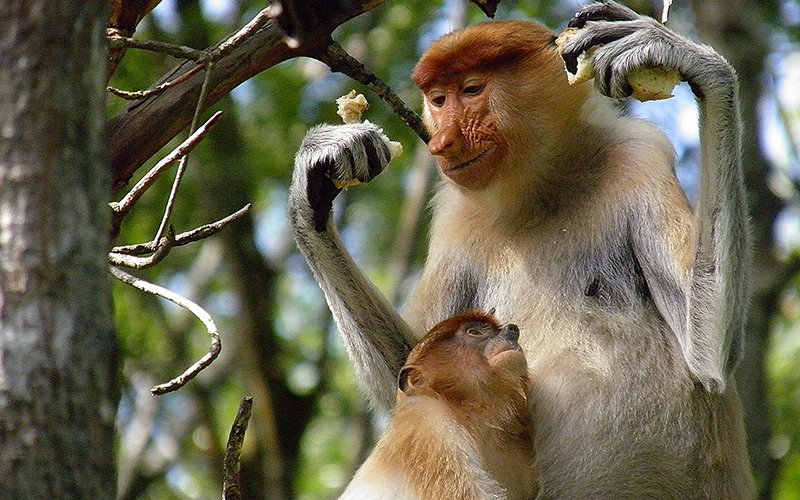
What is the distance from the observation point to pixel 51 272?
6.56 ft

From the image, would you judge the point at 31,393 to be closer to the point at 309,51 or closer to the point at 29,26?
the point at 29,26

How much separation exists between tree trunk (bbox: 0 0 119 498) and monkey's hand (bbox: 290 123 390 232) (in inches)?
96.7

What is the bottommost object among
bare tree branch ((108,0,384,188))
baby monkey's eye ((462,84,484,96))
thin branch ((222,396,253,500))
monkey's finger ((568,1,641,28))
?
thin branch ((222,396,253,500))

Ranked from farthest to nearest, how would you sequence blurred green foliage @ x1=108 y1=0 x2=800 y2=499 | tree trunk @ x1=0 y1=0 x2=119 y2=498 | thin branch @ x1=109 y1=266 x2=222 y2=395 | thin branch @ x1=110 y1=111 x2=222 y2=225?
blurred green foliage @ x1=108 y1=0 x2=800 y2=499 → thin branch @ x1=109 y1=266 x2=222 y2=395 → thin branch @ x1=110 y1=111 x2=222 y2=225 → tree trunk @ x1=0 y1=0 x2=119 y2=498

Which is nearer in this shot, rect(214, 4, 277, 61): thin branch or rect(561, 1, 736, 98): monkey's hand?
rect(214, 4, 277, 61): thin branch

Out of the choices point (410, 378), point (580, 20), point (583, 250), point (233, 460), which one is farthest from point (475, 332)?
point (233, 460)

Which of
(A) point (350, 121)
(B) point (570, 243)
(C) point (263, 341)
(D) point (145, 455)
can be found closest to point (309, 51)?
(A) point (350, 121)

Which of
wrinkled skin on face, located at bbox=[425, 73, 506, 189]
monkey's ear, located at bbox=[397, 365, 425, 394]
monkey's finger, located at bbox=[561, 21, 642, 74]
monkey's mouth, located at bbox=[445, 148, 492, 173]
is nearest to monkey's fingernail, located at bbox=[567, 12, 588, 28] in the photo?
monkey's finger, located at bbox=[561, 21, 642, 74]

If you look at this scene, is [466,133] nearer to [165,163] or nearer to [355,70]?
[355,70]

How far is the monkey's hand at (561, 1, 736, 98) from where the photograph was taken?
412cm

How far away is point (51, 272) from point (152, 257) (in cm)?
172

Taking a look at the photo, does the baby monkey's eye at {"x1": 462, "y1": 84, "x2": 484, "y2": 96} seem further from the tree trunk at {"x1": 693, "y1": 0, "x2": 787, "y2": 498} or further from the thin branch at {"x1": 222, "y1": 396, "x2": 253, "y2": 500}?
the tree trunk at {"x1": 693, "y1": 0, "x2": 787, "y2": 498}

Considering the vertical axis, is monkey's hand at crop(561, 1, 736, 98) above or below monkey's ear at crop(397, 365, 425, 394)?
above

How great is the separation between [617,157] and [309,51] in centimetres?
165
